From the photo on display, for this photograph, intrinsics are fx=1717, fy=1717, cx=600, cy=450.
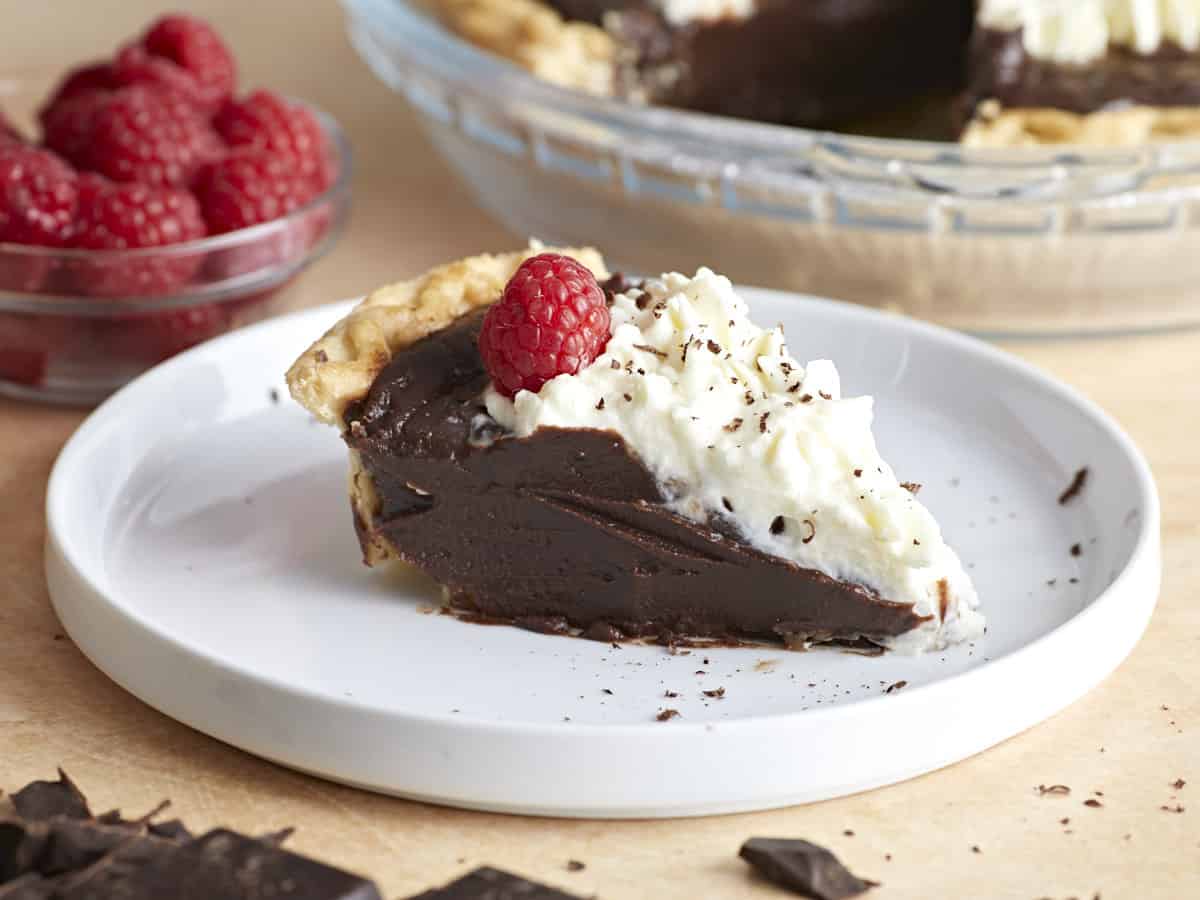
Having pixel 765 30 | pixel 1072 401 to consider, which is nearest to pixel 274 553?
pixel 1072 401

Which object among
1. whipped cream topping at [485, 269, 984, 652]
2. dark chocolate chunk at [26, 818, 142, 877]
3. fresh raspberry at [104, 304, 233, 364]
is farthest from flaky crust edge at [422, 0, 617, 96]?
dark chocolate chunk at [26, 818, 142, 877]

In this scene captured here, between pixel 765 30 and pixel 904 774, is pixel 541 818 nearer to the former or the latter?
pixel 904 774

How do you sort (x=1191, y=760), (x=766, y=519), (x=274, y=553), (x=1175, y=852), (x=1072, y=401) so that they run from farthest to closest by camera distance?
(x=1072, y=401) < (x=274, y=553) < (x=766, y=519) < (x=1191, y=760) < (x=1175, y=852)

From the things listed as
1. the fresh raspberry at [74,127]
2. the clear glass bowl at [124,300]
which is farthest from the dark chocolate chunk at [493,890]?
the fresh raspberry at [74,127]

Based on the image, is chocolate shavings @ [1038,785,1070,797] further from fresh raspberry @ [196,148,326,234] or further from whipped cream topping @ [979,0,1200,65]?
whipped cream topping @ [979,0,1200,65]

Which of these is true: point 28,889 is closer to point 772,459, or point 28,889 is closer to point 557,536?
point 557,536

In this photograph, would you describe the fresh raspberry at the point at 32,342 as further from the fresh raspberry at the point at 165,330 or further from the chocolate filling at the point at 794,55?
the chocolate filling at the point at 794,55
